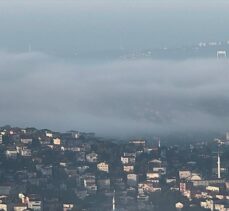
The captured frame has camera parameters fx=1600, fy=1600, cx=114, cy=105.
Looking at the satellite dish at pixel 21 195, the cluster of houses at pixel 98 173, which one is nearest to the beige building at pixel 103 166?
the cluster of houses at pixel 98 173

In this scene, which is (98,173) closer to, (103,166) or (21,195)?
(103,166)

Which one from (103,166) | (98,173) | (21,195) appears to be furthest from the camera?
(103,166)

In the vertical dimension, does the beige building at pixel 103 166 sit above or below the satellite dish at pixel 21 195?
above

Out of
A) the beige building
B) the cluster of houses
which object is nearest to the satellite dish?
the cluster of houses

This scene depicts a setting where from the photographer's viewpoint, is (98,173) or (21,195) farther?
(98,173)

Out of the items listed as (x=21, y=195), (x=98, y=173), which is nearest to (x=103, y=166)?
(x=98, y=173)

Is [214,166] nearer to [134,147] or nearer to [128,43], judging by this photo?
[134,147]

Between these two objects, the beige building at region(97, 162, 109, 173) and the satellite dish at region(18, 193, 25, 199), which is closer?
the satellite dish at region(18, 193, 25, 199)

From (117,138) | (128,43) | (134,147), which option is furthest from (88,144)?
(128,43)

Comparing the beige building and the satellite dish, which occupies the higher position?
the beige building

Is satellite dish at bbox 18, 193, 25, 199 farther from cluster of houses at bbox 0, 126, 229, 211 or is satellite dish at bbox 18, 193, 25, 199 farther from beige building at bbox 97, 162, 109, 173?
beige building at bbox 97, 162, 109, 173

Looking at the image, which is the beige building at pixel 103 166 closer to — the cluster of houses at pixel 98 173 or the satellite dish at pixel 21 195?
the cluster of houses at pixel 98 173
